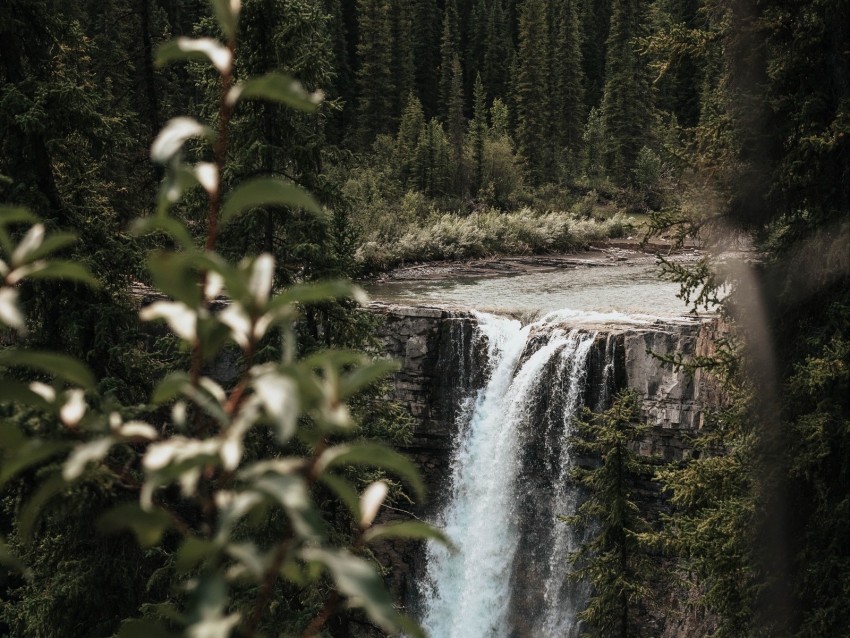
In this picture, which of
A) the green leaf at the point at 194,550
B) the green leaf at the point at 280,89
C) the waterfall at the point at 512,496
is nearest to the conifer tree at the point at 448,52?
the waterfall at the point at 512,496

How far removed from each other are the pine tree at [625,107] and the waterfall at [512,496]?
94.9 ft

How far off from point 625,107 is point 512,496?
109 feet

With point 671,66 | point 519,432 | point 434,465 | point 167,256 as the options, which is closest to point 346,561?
point 167,256

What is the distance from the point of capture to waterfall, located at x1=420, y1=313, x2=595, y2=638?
1389 centimetres

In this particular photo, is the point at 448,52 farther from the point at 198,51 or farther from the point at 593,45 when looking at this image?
the point at 198,51

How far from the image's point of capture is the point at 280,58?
741cm

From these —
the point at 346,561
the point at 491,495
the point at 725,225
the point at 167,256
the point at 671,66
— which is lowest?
the point at 491,495

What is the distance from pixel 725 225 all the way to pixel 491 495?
30.2 ft

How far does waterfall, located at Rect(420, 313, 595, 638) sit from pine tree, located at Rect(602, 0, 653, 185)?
28920 mm

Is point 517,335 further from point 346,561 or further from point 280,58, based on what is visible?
point 346,561

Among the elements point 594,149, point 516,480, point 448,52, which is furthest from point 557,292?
point 448,52

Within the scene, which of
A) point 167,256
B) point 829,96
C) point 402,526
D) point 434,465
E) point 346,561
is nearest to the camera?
point 346,561

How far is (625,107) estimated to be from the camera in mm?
42375

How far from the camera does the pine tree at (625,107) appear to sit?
41.3 metres
